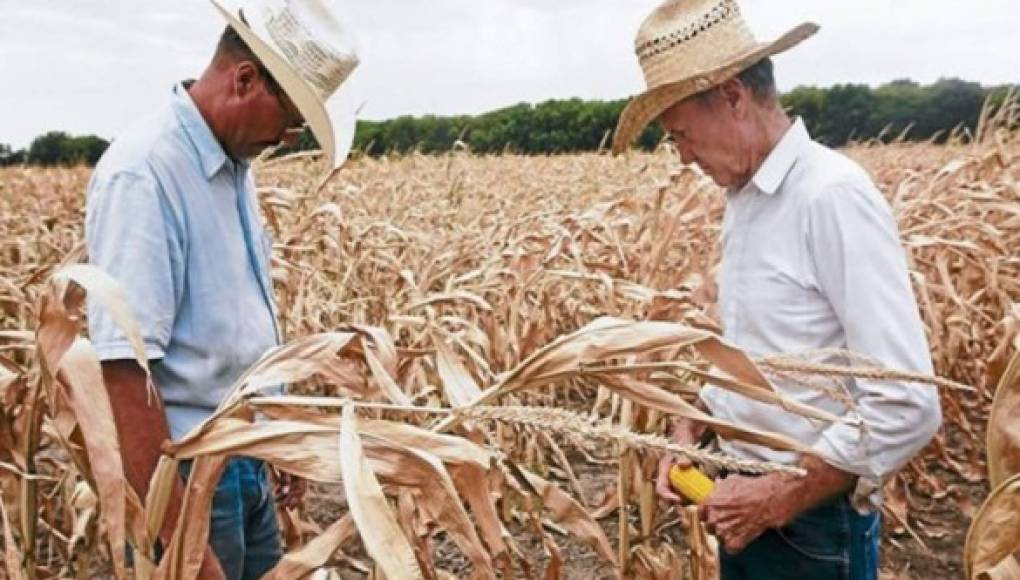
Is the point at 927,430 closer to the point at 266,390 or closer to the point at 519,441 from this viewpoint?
the point at 266,390

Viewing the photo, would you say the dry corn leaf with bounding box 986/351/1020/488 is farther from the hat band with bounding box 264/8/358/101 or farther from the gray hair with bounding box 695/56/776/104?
the hat band with bounding box 264/8/358/101

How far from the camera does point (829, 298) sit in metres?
1.69

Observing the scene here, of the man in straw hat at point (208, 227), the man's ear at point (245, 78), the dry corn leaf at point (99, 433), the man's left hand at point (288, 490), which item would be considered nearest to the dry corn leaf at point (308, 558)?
the dry corn leaf at point (99, 433)

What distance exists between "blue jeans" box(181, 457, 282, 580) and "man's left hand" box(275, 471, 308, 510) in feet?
0.52

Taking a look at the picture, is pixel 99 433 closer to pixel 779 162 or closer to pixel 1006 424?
pixel 1006 424

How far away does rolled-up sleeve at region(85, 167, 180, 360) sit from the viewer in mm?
1560

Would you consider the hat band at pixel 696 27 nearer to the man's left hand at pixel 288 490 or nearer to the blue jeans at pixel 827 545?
the blue jeans at pixel 827 545

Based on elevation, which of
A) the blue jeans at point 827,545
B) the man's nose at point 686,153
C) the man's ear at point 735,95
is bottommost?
the blue jeans at point 827,545

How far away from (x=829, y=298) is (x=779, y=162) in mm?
231

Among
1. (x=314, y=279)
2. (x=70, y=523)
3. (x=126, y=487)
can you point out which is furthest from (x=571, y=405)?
(x=126, y=487)

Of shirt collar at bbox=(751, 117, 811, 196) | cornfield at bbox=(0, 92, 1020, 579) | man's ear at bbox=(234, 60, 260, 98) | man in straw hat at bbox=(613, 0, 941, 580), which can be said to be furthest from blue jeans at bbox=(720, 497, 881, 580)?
man's ear at bbox=(234, 60, 260, 98)

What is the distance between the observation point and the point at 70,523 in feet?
10.7

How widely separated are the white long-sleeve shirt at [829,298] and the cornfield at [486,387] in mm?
126

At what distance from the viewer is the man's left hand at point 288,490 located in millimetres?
2314
